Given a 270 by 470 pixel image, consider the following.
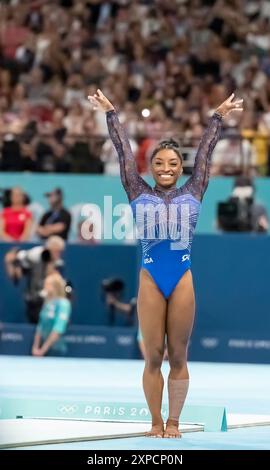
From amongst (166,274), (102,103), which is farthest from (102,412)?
(102,103)

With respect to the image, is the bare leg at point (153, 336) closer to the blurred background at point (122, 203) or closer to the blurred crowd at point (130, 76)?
the blurred background at point (122, 203)

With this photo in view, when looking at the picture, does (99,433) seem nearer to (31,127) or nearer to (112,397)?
(112,397)

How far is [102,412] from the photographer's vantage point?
8828 mm

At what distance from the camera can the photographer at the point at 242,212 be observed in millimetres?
15602

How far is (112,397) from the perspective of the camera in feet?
36.8

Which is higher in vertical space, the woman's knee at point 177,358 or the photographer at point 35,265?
the photographer at point 35,265

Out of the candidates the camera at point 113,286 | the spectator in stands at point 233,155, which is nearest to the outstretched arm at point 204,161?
the spectator in stands at point 233,155

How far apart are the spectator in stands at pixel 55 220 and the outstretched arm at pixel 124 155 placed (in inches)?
310

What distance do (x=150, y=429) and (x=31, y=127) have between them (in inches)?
366

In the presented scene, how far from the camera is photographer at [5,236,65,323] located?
15.8m

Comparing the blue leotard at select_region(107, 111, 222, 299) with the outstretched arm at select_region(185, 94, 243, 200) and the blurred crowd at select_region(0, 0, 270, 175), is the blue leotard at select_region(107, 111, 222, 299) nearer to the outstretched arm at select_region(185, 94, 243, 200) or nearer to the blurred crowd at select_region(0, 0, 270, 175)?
the outstretched arm at select_region(185, 94, 243, 200)

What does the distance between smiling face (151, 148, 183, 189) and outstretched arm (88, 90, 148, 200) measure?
114 mm

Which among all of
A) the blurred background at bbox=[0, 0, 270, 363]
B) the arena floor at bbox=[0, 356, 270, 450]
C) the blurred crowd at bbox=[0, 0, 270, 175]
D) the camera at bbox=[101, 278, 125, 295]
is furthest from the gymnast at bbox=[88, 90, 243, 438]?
the camera at bbox=[101, 278, 125, 295]
